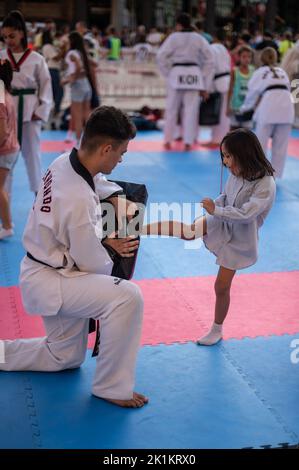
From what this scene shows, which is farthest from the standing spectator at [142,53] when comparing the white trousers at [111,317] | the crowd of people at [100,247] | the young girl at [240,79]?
the white trousers at [111,317]

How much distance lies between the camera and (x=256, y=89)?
20.7 feet

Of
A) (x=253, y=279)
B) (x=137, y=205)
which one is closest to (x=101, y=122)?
(x=137, y=205)

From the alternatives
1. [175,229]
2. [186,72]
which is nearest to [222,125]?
[186,72]

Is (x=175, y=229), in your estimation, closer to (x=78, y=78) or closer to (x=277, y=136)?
(x=277, y=136)

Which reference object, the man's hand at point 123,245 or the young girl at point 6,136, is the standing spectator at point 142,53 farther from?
the man's hand at point 123,245

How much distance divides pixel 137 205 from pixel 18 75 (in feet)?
Result: 8.66

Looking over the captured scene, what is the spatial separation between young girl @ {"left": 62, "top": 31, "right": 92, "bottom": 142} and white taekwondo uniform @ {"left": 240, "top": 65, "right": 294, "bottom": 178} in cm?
198

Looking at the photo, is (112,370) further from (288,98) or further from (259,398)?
(288,98)

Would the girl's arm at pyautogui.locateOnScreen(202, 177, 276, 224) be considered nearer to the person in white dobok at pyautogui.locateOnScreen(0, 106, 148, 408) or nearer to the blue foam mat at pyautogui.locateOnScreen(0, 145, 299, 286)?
the person in white dobok at pyautogui.locateOnScreen(0, 106, 148, 408)

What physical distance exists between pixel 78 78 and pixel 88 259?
5255mm

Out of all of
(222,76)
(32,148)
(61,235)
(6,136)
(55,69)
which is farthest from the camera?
(55,69)

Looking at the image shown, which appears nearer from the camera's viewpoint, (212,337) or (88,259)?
(88,259)

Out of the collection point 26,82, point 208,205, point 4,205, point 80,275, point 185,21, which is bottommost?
point 4,205

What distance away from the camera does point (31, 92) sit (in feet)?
16.4
